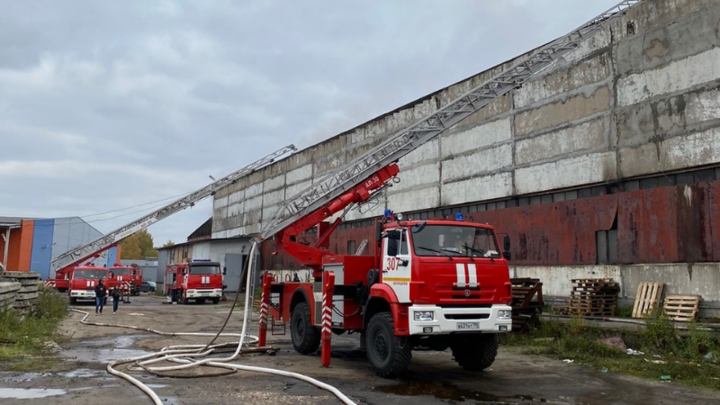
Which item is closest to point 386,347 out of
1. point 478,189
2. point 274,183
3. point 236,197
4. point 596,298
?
point 596,298

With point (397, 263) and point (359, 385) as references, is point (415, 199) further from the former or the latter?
point (359, 385)

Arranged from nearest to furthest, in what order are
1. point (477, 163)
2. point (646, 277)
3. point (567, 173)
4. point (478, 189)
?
point (646, 277), point (567, 173), point (478, 189), point (477, 163)

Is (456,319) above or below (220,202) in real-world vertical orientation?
below

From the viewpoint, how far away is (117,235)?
1570 inches

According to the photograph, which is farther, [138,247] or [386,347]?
[138,247]

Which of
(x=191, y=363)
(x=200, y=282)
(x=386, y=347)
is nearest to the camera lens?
(x=386, y=347)

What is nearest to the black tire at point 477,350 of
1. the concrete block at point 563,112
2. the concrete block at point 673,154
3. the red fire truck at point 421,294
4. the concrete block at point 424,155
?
the red fire truck at point 421,294

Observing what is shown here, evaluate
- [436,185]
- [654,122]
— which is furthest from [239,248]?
[654,122]

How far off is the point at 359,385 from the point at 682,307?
958 centimetres

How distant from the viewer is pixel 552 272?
18.8 m

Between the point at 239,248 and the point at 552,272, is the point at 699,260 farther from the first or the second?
the point at 239,248

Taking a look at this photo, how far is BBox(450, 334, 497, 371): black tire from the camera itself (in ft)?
34.7

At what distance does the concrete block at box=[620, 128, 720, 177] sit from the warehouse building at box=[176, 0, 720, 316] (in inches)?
1.1

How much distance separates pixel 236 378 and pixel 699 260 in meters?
11.9
